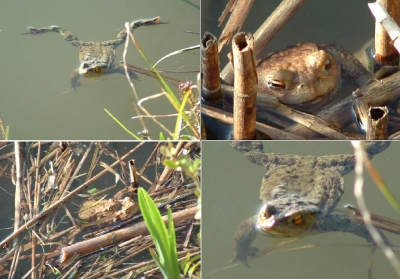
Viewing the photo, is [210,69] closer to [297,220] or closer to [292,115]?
[292,115]

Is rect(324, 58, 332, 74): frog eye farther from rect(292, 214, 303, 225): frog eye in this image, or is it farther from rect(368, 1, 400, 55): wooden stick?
rect(292, 214, 303, 225): frog eye

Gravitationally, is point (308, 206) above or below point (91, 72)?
below

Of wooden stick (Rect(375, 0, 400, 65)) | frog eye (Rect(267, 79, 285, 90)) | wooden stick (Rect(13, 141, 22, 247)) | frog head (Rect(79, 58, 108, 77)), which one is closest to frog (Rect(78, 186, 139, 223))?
wooden stick (Rect(13, 141, 22, 247))

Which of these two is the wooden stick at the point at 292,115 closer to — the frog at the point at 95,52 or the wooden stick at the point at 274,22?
the wooden stick at the point at 274,22

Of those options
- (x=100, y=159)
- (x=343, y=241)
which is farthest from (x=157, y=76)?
(x=343, y=241)

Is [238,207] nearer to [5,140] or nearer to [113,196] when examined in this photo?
[113,196]

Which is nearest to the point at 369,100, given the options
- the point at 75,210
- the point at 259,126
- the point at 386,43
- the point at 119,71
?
the point at 386,43

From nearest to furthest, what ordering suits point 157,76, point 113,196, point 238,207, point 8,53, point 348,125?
point 238,207, point 113,196, point 348,125, point 157,76, point 8,53

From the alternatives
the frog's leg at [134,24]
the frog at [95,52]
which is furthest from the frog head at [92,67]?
the frog's leg at [134,24]
